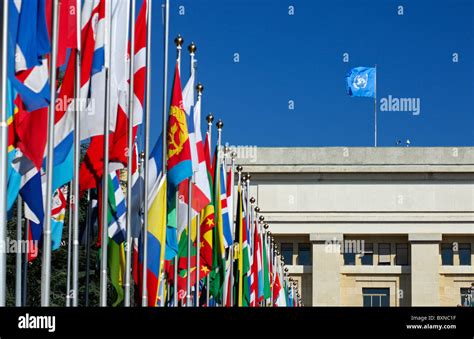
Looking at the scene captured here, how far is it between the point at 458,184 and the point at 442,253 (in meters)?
4.08

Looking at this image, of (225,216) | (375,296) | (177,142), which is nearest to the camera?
(177,142)

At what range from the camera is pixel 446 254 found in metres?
78.9

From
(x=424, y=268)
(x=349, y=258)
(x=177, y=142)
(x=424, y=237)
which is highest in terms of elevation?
(x=424, y=237)

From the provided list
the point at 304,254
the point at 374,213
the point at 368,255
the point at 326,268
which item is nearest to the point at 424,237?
the point at 374,213

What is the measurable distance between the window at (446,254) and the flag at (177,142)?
54.8 metres

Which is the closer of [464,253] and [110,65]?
[110,65]

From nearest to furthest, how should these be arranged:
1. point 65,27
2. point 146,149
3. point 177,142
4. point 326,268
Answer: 1. point 65,27
2. point 146,149
3. point 177,142
4. point 326,268

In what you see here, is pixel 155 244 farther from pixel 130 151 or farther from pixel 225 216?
pixel 225 216

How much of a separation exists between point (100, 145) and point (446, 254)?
5873 cm

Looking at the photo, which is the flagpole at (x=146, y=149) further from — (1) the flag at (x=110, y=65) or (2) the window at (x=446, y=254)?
(2) the window at (x=446, y=254)

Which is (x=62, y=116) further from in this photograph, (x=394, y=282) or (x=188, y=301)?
(x=394, y=282)

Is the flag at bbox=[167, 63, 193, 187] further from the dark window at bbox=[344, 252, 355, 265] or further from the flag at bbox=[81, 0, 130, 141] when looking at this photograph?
the dark window at bbox=[344, 252, 355, 265]

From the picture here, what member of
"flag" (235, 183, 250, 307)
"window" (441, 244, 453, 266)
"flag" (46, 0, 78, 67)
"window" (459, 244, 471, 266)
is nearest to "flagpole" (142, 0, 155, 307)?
"flag" (46, 0, 78, 67)

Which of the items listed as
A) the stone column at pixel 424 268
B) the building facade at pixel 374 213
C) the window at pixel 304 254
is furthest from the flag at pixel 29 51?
the window at pixel 304 254
